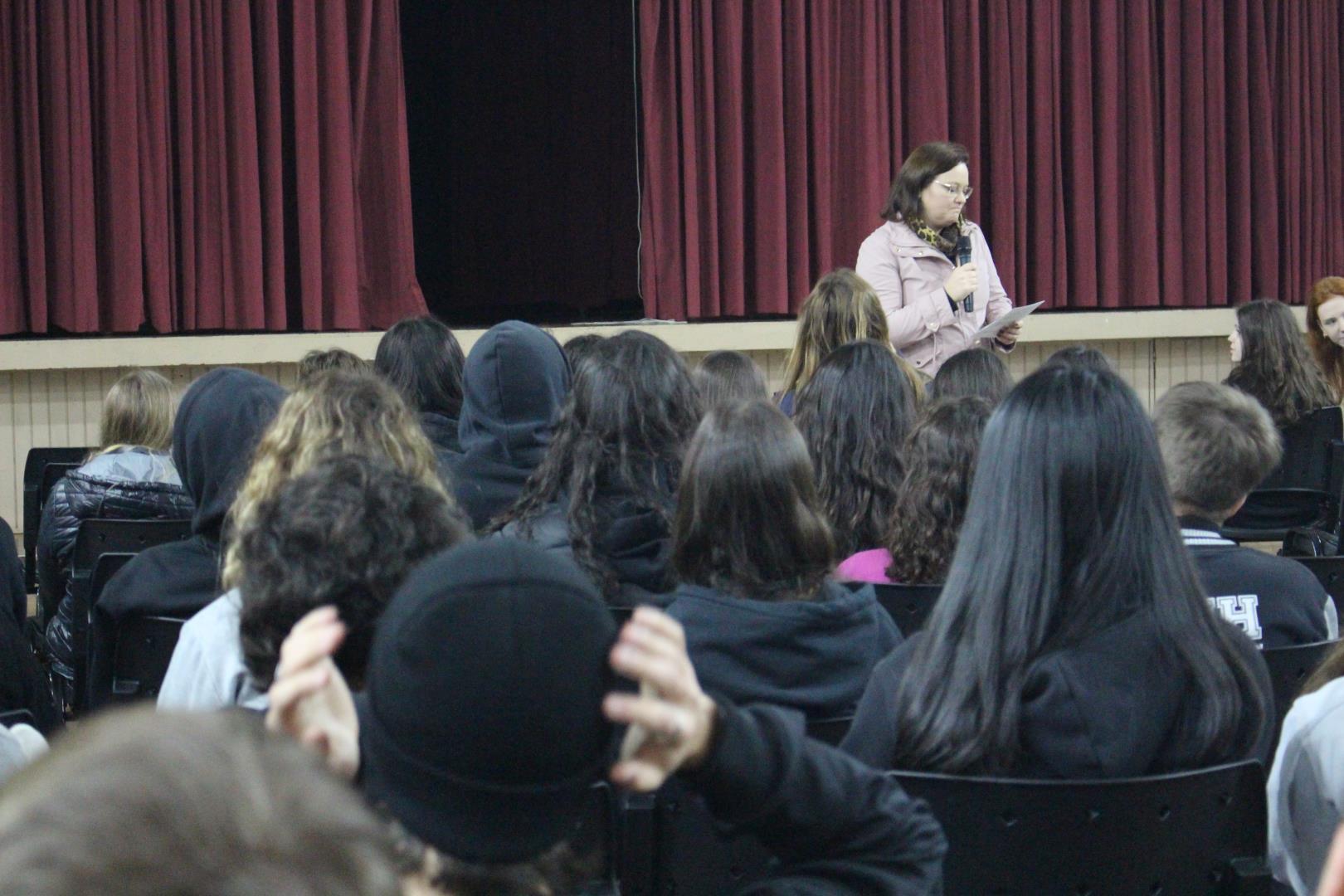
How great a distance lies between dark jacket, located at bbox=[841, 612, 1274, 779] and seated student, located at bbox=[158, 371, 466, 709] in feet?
2.02

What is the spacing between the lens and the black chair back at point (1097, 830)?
1.44 metres

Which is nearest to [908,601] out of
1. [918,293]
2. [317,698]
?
[317,698]

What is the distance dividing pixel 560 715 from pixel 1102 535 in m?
0.92

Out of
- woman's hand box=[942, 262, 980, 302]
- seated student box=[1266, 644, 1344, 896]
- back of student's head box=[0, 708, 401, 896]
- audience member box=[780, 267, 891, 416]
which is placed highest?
woman's hand box=[942, 262, 980, 302]

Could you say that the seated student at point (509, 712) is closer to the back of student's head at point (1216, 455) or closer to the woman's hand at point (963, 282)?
the back of student's head at point (1216, 455)

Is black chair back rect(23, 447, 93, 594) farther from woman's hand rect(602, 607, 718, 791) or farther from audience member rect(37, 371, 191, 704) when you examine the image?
woman's hand rect(602, 607, 718, 791)

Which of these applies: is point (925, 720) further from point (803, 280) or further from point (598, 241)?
point (598, 241)

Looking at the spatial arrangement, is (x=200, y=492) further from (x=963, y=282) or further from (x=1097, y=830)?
(x=963, y=282)

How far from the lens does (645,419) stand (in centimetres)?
275

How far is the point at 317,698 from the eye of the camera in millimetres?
951

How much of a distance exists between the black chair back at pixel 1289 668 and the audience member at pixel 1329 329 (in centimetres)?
369

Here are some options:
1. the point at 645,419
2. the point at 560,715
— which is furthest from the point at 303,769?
the point at 645,419

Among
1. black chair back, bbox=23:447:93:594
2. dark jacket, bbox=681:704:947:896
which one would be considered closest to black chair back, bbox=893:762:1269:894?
dark jacket, bbox=681:704:947:896

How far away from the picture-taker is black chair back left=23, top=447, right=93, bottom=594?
13.7 ft
